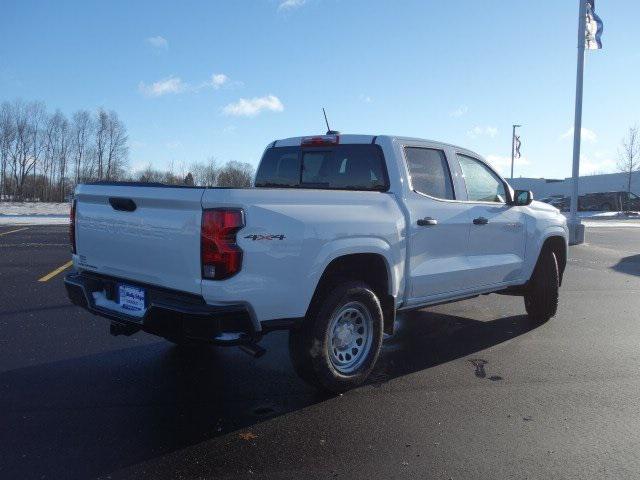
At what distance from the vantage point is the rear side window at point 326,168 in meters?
4.80

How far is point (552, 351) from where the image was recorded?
18.1ft

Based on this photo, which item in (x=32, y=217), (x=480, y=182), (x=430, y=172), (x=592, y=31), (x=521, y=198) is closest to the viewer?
(x=430, y=172)

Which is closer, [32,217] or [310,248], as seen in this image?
[310,248]

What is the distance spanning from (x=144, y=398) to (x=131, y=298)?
0.79 meters

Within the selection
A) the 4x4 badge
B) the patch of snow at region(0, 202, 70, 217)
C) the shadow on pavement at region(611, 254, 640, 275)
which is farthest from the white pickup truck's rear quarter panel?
the patch of snow at region(0, 202, 70, 217)

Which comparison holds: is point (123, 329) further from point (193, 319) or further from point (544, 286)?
point (544, 286)

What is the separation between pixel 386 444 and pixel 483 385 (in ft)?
4.66

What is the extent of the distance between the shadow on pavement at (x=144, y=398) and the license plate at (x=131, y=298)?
70 centimetres

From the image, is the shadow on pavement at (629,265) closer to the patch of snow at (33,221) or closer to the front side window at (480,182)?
the front side window at (480,182)

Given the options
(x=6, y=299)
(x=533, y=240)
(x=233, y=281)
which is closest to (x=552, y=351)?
(x=533, y=240)

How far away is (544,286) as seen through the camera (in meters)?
6.52

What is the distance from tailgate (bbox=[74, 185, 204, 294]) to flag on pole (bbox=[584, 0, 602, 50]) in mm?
17703

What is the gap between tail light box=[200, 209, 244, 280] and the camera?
338 centimetres

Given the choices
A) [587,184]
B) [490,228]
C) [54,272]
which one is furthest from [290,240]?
[587,184]
